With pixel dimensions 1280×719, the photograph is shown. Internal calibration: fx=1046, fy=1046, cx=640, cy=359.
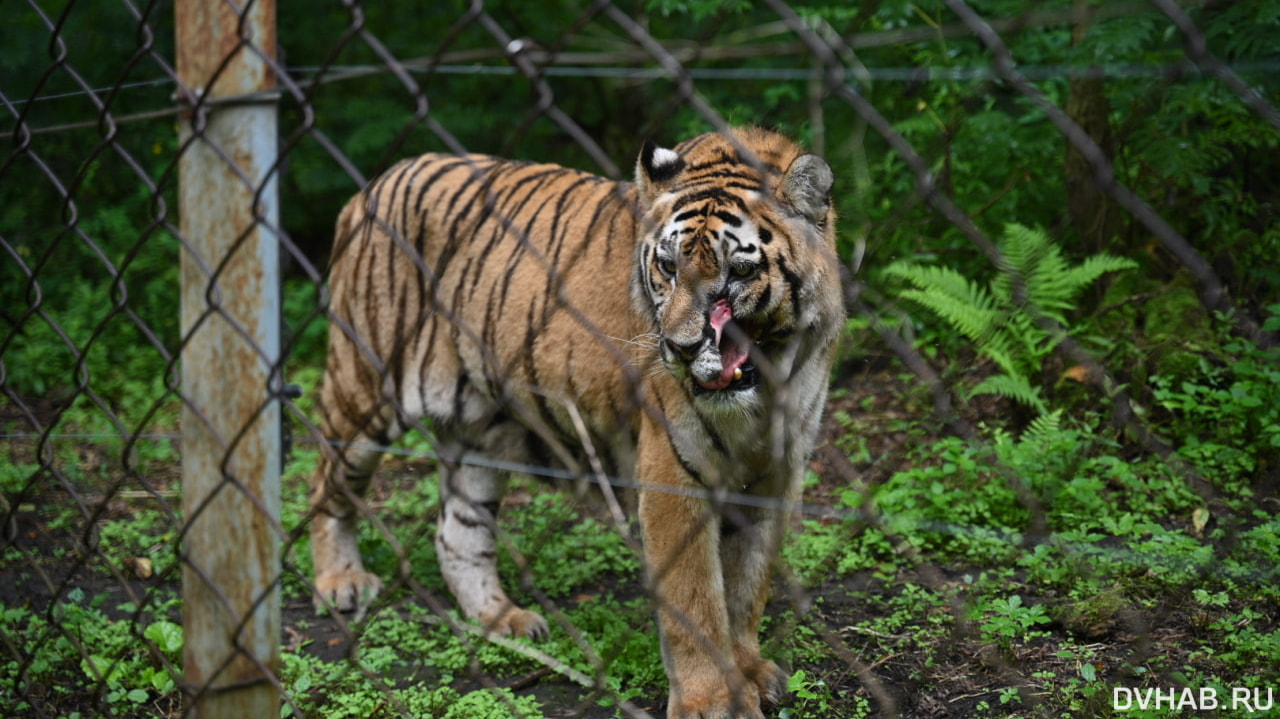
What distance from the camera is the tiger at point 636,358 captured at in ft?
8.80

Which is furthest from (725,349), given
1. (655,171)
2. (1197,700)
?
(1197,700)

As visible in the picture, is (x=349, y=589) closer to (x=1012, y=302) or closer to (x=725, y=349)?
(x=725, y=349)

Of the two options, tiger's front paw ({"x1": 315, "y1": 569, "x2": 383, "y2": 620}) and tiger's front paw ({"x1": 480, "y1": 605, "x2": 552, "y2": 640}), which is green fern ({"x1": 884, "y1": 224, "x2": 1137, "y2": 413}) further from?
tiger's front paw ({"x1": 315, "y1": 569, "x2": 383, "y2": 620})

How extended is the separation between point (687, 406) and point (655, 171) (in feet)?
2.27

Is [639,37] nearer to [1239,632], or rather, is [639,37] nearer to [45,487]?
[1239,632]

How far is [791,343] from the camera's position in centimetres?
296

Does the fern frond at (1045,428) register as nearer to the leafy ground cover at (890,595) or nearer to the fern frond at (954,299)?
the leafy ground cover at (890,595)

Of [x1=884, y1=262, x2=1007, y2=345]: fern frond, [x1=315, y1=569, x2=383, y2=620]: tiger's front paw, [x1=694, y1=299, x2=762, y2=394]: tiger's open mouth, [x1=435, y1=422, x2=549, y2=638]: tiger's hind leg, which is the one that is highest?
[x1=694, y1=299, x2=762, y2=394]: tiger's open mouth

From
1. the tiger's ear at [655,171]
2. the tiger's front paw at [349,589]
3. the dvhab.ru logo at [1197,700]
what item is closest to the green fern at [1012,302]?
the dvhab.ru logo at [1197,700]

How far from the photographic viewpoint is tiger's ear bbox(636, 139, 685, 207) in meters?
2.83

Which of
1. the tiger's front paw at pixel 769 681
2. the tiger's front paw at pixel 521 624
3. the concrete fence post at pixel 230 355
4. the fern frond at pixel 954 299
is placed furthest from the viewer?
the fern frond at pixel 954 299

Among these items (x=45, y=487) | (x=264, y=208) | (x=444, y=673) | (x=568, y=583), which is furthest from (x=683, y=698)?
(x=45, y=487)

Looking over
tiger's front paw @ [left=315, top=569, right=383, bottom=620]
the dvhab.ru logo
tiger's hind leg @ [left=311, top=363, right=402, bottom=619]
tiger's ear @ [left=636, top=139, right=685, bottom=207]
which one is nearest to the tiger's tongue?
tiger's ear @ [left=636, top=139, right=685, bottom=207]

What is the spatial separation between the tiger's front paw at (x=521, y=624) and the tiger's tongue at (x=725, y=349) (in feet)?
5.78
